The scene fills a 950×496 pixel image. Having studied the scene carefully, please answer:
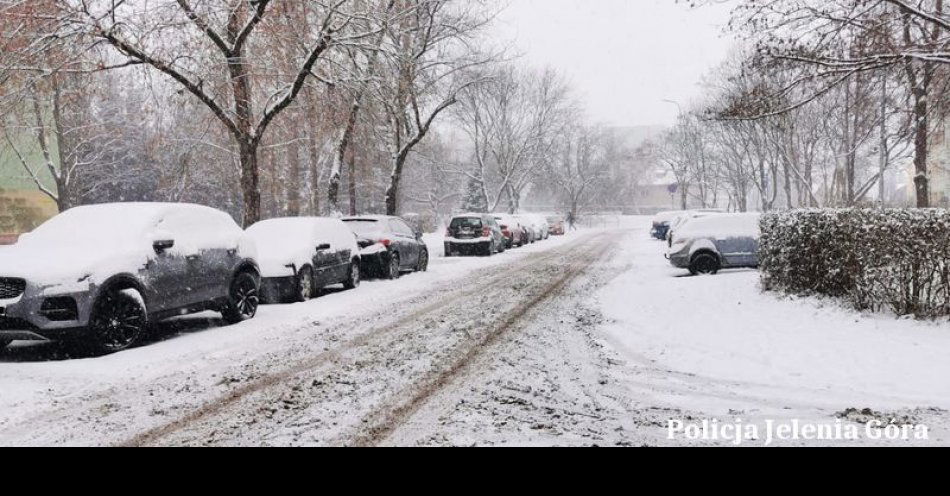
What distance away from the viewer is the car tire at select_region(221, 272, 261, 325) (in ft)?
32.9

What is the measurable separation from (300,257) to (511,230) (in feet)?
68.6

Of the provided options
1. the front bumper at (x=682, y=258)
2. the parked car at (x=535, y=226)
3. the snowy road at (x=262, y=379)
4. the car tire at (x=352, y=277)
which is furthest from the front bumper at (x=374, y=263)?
the parked car at (x=535, y=226)

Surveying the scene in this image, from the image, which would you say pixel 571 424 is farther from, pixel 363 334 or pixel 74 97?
pixel 74 97

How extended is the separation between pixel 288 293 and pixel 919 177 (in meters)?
17.6

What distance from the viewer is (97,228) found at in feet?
27.8

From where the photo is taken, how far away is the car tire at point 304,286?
12367 millimetres

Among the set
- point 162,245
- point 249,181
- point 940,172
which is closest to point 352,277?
point 249,181

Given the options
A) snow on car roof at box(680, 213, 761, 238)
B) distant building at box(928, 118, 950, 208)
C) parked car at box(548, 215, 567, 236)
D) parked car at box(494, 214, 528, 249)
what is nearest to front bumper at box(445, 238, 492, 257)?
parked car at box(494, 214, 528, 249)

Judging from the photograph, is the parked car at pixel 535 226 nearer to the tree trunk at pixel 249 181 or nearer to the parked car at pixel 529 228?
the parked car at pixel 529 228

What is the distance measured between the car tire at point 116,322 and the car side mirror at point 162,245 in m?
0.73

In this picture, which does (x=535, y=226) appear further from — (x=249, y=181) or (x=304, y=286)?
(x=304, y=286)
